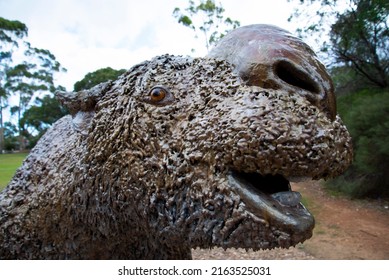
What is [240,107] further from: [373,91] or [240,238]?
[373,91]

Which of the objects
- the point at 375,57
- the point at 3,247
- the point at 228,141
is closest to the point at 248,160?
the point at 228,141

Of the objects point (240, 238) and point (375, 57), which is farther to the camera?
point (375, 57)

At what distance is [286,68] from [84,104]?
2.90 ft

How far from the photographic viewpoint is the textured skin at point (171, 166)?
97cm

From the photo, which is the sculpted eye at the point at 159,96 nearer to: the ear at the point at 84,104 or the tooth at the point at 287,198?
the ear at the point at 84,104

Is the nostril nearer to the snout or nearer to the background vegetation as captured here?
the snout

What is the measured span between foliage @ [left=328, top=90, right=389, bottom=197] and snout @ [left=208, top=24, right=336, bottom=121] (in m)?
9.48

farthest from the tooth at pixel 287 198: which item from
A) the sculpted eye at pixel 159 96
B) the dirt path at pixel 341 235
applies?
the dirt path at pixel 341 235

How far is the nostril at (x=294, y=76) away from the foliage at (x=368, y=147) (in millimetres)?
9503

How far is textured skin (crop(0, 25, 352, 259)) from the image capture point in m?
0.97

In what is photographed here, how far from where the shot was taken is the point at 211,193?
1005 millimetres

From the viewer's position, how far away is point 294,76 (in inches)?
42.7

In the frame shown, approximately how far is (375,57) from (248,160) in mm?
13516

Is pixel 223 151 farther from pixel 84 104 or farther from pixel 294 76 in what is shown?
pixel 84 104
